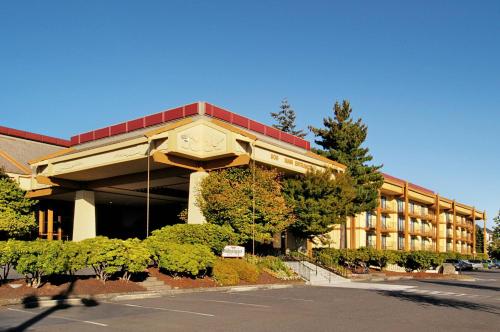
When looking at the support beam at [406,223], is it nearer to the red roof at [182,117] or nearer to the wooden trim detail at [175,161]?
the red roof at [182,117]

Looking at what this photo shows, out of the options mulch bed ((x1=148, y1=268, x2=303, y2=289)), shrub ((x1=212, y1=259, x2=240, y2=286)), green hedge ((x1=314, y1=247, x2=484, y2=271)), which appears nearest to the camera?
mulch bed ((x1=148, y1=268, x2=303, y2=289))

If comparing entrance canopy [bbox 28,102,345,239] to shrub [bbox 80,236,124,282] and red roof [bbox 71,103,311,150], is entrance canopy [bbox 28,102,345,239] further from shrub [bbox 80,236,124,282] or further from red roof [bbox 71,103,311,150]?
shrub [bbox 80,236,124,282]

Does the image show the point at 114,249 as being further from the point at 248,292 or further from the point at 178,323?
the point at 178,323

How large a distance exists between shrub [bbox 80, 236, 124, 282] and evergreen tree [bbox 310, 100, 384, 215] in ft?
98.5

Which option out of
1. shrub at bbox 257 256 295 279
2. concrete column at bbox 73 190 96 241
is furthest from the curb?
concrete column at bbox 73 190 96 241

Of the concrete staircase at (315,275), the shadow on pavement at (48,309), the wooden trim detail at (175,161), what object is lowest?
the concrete staircase at (315,275)

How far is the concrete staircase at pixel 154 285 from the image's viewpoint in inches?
837

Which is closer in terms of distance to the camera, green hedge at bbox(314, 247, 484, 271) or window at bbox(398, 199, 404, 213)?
green hedge at bbox(314, 247, 484, 271)

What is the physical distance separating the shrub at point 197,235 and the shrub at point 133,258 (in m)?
5.90

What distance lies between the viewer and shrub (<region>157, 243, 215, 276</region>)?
2341 cm

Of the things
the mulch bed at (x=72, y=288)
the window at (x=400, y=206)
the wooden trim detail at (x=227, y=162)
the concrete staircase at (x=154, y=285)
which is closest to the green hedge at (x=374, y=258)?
the wooden trim detail at (x=227, y=162)

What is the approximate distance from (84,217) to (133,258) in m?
24.2

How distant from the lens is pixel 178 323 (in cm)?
1314

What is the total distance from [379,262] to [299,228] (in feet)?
30.3
